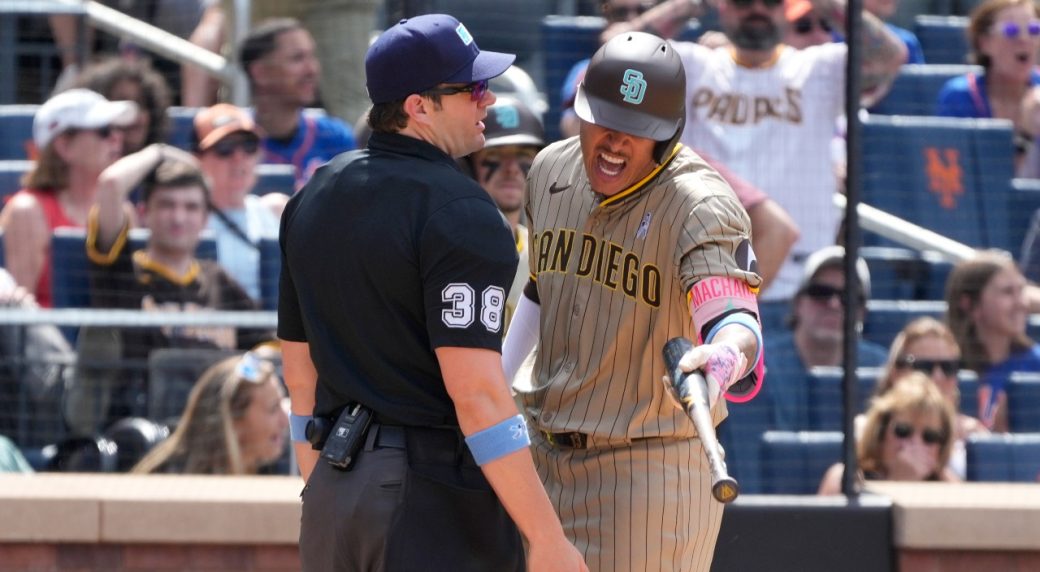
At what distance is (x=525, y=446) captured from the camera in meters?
2.86

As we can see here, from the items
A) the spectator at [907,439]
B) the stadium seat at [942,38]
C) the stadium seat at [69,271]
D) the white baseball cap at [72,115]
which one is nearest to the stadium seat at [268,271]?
the stadium seat at [69,271]

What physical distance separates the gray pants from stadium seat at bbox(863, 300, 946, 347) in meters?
3.25

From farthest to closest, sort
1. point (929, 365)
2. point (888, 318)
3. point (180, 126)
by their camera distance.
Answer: point (180, 126), point (888, 318), point (929, 365)

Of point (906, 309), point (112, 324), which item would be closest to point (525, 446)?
point (112, 324)

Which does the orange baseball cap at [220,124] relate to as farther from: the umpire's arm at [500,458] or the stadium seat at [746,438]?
the umpire's arm at [500,458]

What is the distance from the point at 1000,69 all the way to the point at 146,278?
372cm

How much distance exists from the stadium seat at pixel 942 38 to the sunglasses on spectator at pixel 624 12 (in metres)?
1.81

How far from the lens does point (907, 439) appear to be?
525 centimetres

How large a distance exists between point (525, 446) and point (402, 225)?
1.50 ft

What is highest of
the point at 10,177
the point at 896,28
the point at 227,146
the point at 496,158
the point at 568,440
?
the point at 896,28

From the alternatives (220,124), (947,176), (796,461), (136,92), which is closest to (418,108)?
(796,461)

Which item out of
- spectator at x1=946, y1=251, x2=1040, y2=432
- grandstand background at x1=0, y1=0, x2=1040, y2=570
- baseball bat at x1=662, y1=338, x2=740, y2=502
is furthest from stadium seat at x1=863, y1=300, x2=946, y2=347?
baseball bat at x1=662, y1=338, x2=740, y2=502

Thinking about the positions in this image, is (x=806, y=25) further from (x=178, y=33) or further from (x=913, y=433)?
(x=178, y=33)

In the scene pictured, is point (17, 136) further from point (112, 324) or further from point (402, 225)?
point (402, 225)
